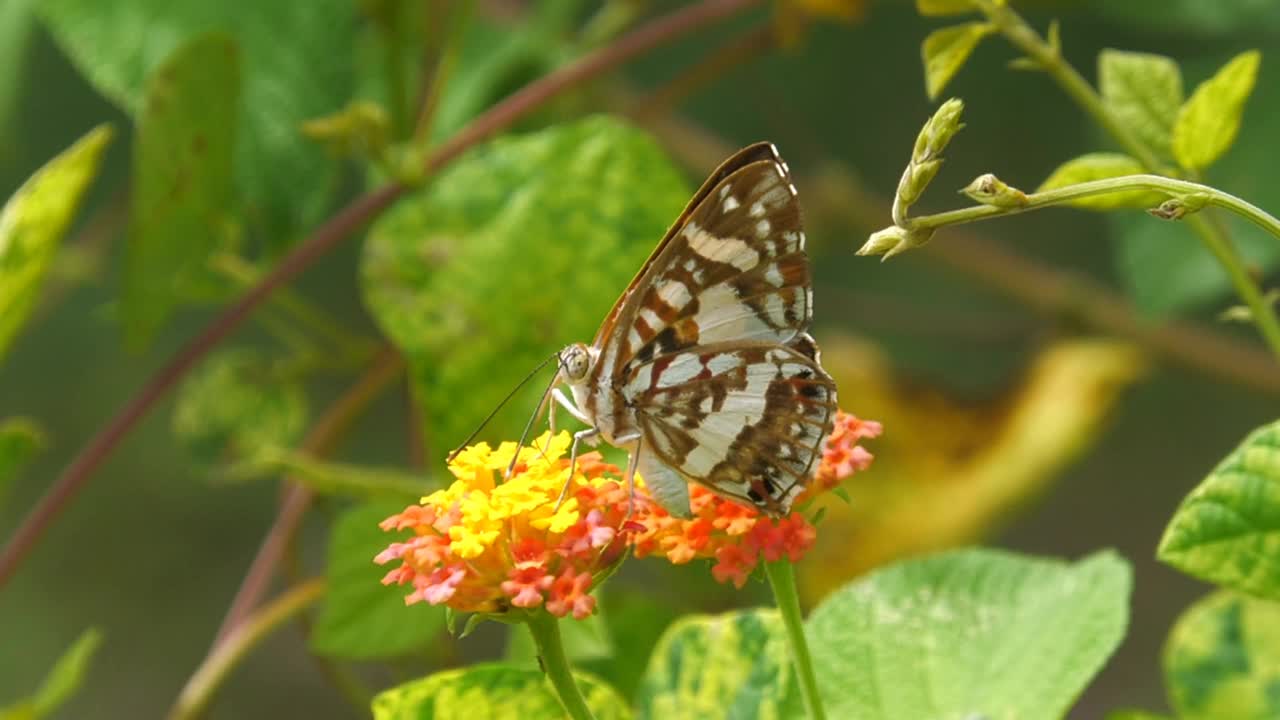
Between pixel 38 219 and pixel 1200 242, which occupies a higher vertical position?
pixel 38 219

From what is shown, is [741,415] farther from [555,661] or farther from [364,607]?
[364,607]

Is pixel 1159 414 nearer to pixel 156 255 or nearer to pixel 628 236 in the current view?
pixel 628 236

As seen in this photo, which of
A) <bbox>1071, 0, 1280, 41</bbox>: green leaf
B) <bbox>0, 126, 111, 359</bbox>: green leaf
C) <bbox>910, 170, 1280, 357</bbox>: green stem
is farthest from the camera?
<bbox>1071, 0, 1280, 41</bbox>: green leaf

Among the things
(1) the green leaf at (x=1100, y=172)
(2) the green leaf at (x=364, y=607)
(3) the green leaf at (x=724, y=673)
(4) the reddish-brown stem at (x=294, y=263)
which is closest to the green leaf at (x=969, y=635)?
(3) the green leaf at (x=724, y=673)

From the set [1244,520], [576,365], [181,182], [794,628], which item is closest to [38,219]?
[181,182]

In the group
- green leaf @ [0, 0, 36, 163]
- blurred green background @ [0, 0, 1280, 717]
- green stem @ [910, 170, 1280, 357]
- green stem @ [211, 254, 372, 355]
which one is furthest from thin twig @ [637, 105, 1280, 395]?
green stem @ [910, 170, 1280, 357]

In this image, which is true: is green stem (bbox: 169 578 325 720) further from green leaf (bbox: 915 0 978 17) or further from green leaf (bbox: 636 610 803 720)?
green leaf (bbox: 915 0 978 17)

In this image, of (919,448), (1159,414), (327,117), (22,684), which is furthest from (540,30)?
(22,684)
